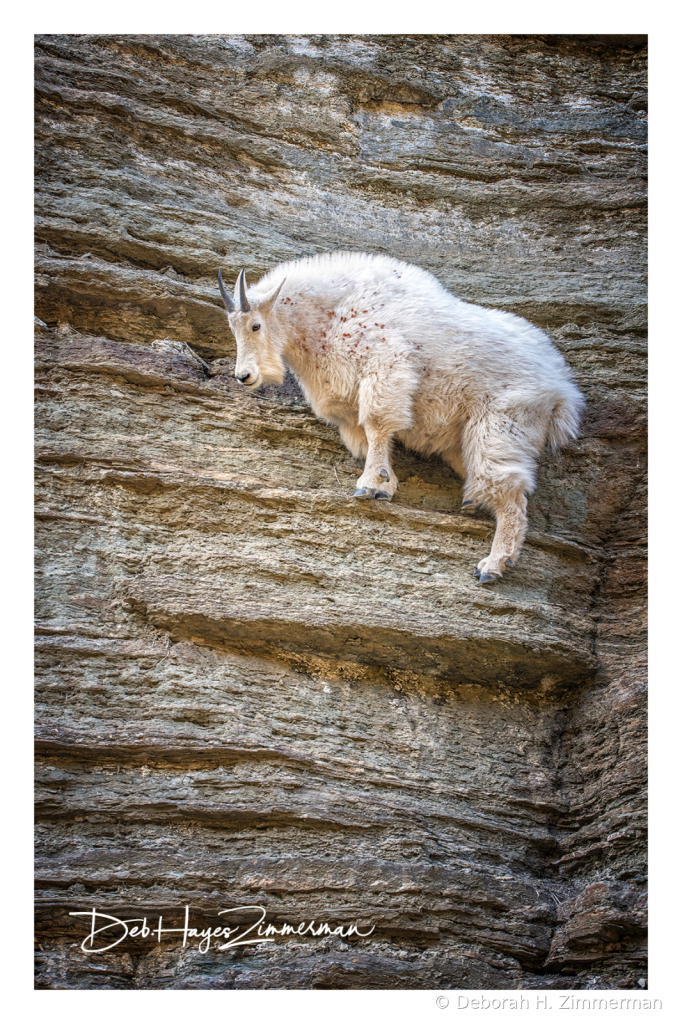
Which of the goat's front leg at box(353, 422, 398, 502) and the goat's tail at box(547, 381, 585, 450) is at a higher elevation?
the goat's tail at box(547, 381, 585, 450)

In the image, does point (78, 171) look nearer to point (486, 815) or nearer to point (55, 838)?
point (55, 838)

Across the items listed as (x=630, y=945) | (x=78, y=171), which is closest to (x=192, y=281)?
(x=78, y=171)

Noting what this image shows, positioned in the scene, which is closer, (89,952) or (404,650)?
(89,952)

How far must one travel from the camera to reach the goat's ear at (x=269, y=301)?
17.3ft

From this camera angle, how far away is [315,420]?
5516 millimetres

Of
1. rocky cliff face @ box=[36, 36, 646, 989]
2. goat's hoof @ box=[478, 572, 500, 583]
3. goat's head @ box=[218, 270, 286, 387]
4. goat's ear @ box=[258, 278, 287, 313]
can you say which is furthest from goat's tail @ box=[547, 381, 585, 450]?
Result: goat's ear @ box=[258, 278, 287, 313]

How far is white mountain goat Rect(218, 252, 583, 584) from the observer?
5.11m

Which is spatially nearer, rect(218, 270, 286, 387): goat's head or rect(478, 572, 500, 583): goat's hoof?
rect(478, 572, 500, 583): goat's hoof

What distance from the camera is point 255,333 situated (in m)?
5.26

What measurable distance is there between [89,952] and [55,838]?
559mm

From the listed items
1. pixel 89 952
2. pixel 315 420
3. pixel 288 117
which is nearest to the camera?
pixel 89 952
